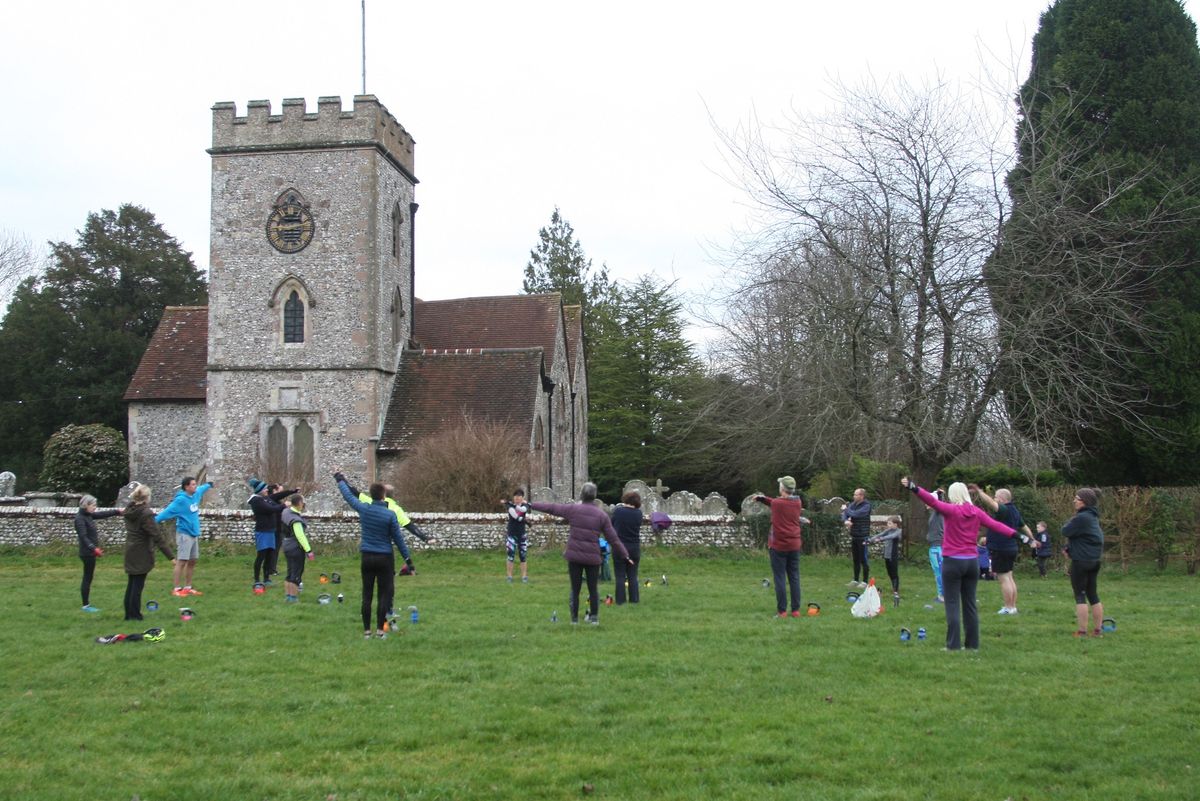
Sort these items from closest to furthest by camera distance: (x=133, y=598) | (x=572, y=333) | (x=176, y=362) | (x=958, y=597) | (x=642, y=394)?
(x=958, y=597) → (x=133, y=598) → (x=176, y=362) → (x=572, y=333) → (x=642, y=394)

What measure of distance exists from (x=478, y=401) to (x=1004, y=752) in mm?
24889

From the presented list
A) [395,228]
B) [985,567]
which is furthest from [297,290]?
[985,567]

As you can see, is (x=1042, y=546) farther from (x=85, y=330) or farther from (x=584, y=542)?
(x=85, y=330)

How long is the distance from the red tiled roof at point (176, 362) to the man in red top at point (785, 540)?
2459 cm

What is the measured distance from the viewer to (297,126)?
1202 inches

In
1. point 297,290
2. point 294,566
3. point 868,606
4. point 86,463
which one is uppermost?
point 297,290

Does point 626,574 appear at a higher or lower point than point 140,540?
lower

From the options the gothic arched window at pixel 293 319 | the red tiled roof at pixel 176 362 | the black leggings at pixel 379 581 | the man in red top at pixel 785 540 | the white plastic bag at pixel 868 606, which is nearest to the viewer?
the black leggings at pixel 379 581

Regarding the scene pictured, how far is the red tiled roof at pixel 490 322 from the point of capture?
1407 inches

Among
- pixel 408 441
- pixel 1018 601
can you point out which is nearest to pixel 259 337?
pixel 408 441

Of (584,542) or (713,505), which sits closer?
(584,542)

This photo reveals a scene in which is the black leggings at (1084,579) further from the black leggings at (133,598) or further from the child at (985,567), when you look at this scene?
the black leggings at (133,598)

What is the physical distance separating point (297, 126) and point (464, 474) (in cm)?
1267

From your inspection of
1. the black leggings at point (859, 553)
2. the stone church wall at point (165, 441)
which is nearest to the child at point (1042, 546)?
the black leggings at point (859, 553)
